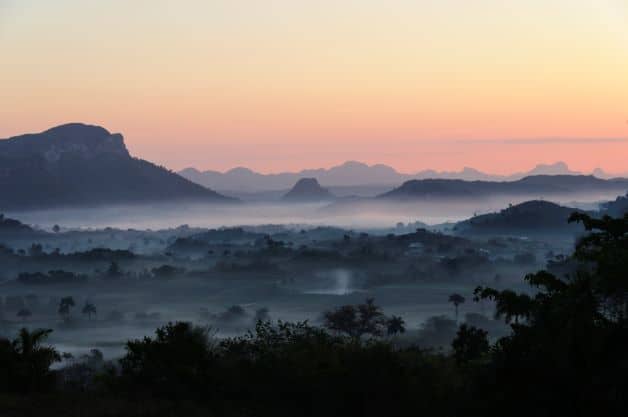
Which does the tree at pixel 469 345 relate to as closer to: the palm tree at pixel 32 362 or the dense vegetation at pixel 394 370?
the dense vegetation at pixel 394 370

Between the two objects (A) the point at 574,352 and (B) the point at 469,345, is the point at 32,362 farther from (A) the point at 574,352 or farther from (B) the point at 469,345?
(B) the point at 469,345

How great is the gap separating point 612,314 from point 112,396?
21833 millimetres

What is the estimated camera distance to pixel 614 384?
24.4 metres

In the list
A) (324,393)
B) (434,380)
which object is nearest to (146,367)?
(324,393)

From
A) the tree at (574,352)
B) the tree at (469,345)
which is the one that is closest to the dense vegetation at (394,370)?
the tree at (574,352)

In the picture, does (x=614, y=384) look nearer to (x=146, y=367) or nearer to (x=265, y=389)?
(x=265, y=389)

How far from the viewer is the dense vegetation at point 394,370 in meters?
26.0

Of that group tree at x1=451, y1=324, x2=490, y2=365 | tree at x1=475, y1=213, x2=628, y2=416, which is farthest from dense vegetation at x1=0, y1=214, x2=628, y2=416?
tree at x1=451, y1=324, x2=490, y2=365

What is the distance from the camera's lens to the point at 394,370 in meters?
34.3

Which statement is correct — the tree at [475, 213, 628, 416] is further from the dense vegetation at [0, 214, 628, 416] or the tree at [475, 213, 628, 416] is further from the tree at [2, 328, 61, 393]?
the tree at [2, 328, 61, 393]

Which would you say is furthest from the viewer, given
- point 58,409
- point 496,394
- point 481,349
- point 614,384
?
point 481,349

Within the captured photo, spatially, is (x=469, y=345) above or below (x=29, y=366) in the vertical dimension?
below

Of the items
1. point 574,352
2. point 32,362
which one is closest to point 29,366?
point 32,362

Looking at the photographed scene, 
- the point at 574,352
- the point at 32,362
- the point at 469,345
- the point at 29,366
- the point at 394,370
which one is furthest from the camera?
the point at 469,345
